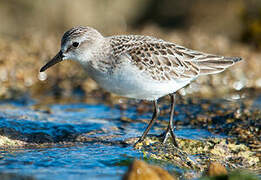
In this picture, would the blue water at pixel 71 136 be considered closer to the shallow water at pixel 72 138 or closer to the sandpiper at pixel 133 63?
the shallow water at pixel 72 138

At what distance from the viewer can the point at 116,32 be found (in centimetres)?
1233

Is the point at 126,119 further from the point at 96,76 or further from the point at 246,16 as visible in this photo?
the point at 246,16

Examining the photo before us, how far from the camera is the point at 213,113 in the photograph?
7660mm

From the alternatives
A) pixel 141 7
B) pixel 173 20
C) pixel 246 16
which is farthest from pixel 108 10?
pixel 246 16

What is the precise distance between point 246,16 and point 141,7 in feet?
17.9

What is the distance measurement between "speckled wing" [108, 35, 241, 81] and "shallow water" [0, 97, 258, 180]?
105 centimetres

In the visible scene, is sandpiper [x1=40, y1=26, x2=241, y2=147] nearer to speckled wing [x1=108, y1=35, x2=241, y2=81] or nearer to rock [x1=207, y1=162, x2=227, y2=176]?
speckled wing [x1=108, y1=35, x2=241, y2=81]

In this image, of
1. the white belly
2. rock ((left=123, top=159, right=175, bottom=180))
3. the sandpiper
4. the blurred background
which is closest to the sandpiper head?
the sandpiper

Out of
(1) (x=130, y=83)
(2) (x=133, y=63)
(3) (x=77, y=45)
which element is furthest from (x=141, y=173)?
(3) (x=77, y=45)

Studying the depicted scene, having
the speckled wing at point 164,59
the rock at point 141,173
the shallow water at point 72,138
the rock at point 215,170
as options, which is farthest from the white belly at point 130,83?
the rock at point 141,173

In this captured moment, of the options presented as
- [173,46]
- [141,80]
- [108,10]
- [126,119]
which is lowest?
[126,119]

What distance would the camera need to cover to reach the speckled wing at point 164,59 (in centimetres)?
592

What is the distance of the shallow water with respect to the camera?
4.86 m

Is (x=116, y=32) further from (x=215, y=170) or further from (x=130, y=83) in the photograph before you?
(x=215, y=170)
